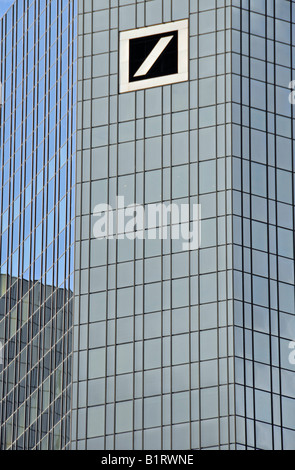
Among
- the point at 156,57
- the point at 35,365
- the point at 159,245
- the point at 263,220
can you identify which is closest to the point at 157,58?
the point at 156,57

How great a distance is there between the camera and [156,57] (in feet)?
490

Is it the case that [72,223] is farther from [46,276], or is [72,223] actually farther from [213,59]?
[213,59]

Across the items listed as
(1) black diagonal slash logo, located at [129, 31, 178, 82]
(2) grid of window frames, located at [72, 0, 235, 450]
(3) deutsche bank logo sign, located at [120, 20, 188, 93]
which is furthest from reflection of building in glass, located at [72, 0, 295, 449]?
(1) black diagonal slash logo, located at [129, 31, 178, 82]

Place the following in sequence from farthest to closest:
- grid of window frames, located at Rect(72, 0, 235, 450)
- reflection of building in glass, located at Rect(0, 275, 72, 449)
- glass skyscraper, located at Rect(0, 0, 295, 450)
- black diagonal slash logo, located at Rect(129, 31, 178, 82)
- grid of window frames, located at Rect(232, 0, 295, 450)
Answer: black diagonal slash logo, located at Rect(129, 31, 178, 82), reflection of building in glass, located at Rect(0, 275, 72, 449), glass skyscraper, located at Rect(0, 0, 295, 450), grid of window frames, located at Rect(72, 0, 235, 450), grid of window frames, located at Rect(232, 0, 295, 450)

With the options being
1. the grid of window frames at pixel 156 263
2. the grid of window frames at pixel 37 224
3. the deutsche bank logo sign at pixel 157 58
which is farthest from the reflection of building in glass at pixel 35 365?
the deutsche bank logo sign at pixel 157 58

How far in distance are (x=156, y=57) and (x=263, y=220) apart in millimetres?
14433

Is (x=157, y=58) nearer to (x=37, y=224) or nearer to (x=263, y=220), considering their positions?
(x=263, y=220)

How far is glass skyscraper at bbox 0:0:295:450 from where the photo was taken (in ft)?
465

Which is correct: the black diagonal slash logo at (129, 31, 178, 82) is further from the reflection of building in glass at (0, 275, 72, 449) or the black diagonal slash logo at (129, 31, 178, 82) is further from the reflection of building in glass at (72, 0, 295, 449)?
the reflection of building in glass at (0, 275, 72, 449)

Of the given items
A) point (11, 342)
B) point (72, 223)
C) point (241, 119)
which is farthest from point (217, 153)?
point (11, 342)

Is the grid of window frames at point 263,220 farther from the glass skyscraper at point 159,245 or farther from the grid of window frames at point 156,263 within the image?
the grid of window frames at point 156,263

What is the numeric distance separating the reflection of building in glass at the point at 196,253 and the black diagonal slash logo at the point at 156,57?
1361mm

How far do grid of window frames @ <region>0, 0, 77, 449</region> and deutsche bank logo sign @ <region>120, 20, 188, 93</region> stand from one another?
550 centimetres

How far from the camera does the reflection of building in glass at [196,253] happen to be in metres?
141
